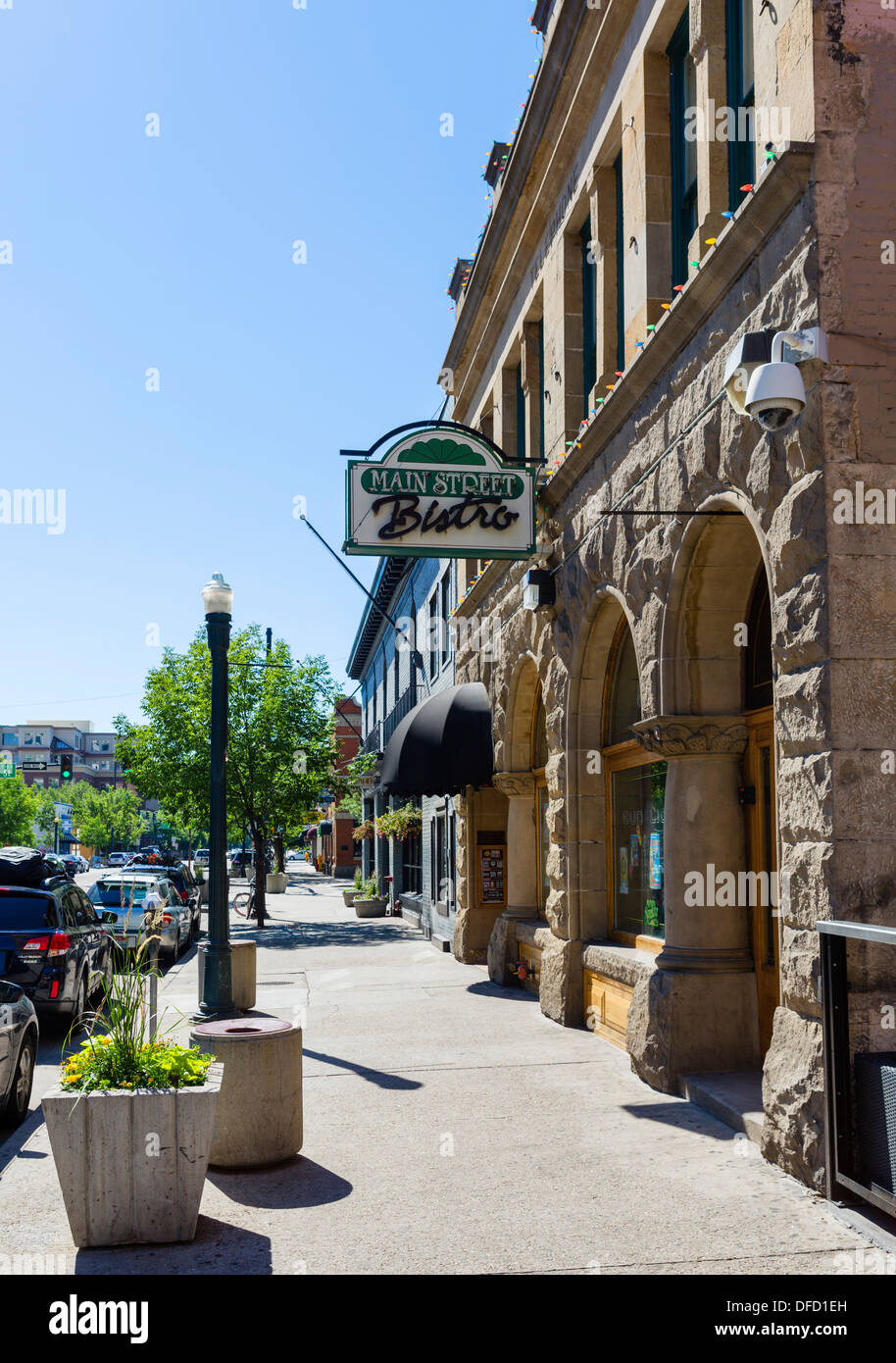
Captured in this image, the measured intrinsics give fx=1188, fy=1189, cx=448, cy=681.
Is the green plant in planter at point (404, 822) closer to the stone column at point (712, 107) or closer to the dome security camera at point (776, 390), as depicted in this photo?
the stone column at point (712, 107)

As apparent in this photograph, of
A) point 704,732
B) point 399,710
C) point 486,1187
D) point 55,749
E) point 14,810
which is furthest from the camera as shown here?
point 55,749

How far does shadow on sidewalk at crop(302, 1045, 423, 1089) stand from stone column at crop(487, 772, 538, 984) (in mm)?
4969

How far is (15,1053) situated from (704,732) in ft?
18.0

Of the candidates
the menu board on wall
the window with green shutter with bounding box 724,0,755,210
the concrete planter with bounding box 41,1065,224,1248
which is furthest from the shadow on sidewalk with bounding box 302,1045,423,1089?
the menu board on wall

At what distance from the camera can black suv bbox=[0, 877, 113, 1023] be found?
460 inches

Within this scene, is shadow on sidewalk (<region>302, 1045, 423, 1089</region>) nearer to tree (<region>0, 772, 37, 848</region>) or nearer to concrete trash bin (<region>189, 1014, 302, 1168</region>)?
concrete trash bin (<region>189, 1014, 302, 1168</region>)

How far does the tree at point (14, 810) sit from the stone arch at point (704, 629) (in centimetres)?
7111

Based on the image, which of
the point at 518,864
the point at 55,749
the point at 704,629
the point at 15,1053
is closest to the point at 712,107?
the point at 704,629

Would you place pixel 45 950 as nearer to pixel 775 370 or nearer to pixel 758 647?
pixel 758 647

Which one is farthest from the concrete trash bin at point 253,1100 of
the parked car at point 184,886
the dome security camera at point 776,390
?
the parked car at point 184,886

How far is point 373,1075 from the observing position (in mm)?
→ 9906

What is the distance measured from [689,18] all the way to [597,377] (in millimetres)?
3321

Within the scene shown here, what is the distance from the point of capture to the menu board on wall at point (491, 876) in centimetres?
1844
